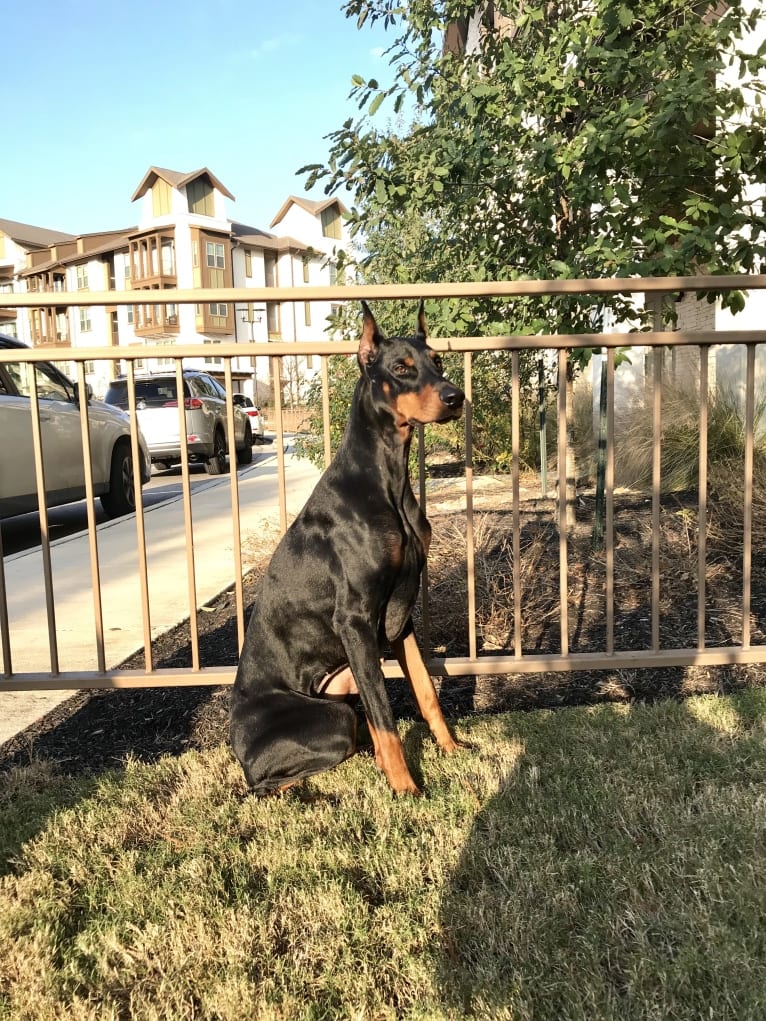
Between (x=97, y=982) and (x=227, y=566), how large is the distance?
448 cm

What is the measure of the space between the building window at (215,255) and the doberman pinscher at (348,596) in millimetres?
40457

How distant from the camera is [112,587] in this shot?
217 inches

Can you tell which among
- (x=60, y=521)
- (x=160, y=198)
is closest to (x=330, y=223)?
(x=160, y=198)

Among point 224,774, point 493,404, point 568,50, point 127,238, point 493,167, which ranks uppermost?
point 127,238

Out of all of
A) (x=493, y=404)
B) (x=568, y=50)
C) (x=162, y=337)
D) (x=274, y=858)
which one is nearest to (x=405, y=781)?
(x=274, y=858)

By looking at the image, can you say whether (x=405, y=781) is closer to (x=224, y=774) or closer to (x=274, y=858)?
(x=274, y=858)

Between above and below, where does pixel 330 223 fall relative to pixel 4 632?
above

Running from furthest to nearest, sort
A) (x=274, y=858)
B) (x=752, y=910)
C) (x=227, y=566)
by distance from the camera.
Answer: (x=227, y=566)
(x=274, y=858)
(x=752, y=910)

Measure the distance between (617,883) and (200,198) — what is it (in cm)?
4357

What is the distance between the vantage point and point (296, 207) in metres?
48.1

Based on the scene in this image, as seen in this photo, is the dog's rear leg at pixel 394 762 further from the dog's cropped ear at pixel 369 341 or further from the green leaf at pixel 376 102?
the green leaf at pixel 376 102

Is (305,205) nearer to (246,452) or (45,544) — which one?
(246,452)

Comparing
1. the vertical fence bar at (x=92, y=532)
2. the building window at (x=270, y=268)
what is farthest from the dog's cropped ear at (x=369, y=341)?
the building window at (x=270, y=268)

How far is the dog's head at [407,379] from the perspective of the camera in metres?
2.48
